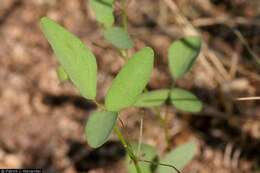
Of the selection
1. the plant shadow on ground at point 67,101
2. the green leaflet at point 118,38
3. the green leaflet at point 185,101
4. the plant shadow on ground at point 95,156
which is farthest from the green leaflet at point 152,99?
the plant shadow on ground at point 67,101

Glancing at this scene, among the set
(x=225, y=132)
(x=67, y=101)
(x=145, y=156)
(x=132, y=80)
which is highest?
(x=132, y=80)

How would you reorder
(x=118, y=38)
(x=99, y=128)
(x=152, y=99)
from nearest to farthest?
(x=99, y=128) < (x=118, y=38) < (x=152, y=99)

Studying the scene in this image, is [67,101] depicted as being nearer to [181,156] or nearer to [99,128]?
[181,156]

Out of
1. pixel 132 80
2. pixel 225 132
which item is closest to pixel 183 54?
pixel 132 80

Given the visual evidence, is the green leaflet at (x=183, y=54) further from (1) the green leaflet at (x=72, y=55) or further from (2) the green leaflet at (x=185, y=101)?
(1) the green leaflet at (x=72, y=55)

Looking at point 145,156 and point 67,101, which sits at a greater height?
point 145,156

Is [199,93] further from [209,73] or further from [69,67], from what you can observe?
[69,67]

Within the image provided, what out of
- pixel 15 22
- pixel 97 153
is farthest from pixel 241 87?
Answer: pixel 15 22
